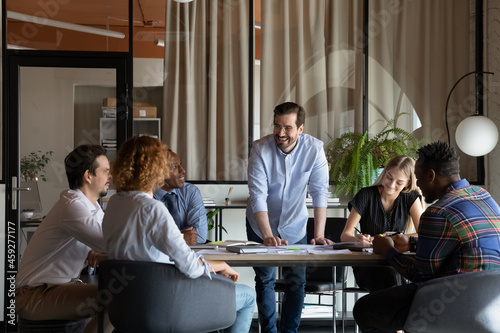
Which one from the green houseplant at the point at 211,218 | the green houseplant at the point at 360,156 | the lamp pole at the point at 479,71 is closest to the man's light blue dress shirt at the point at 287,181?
the green houseplant at the point at 211,218

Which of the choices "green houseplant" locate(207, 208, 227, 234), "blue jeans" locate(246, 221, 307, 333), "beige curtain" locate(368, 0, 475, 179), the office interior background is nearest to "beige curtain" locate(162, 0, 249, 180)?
the office interior background

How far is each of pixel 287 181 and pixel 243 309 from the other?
55.5 inches

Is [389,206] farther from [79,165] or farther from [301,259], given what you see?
[79,165]

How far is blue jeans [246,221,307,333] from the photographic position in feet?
14.7

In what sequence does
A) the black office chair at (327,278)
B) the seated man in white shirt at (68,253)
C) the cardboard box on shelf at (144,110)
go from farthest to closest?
the cardboard box on shelf at (144,110) → the black office chair at (327,278) → the seated man in white shirt at (68,253)

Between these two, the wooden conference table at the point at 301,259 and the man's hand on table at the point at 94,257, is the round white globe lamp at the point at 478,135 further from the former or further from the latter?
the man's hand on table at the point at 94,257

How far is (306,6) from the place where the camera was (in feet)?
22.3

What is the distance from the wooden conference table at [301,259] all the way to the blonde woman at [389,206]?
3.31 ft

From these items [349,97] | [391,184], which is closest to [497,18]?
[349,97]

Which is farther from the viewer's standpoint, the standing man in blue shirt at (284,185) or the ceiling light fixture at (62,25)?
the ceiling light fixture at (62,25)

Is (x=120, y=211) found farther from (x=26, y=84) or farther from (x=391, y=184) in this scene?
(x=26, y=84)

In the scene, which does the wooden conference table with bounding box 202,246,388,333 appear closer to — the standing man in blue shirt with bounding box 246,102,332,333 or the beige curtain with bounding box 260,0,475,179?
the standing man in blue shirt with bounding box 246,102,332,333

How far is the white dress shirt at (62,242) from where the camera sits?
333 centimetres

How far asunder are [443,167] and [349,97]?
356cm
